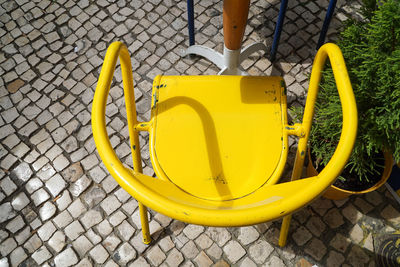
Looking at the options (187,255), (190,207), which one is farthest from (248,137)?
(187,255)

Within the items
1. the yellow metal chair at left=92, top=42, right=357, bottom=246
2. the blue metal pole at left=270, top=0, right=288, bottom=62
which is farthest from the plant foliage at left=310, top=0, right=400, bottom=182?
the blue metal pole at left=270, top=0, right=288, bottom=62

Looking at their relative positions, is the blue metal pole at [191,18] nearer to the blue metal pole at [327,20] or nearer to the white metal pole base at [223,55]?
the white metal pole base at [223,55]

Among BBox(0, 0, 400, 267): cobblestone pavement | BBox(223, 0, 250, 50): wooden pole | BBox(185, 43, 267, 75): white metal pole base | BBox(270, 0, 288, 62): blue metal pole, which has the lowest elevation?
BBox(0, 0, 400, 267): cobblestone pavement

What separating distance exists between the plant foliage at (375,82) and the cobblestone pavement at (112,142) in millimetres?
740

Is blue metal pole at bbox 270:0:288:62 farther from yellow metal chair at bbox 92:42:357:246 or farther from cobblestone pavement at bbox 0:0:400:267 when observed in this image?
yellow metal chair at bbox 92:42:357:246

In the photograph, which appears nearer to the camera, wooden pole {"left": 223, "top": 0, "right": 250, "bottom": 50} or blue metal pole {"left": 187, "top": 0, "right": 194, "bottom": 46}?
wooden pole {"left": 223, "top": 0, "right": 250, "bottom": 50}

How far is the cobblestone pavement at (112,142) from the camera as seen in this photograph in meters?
2.75

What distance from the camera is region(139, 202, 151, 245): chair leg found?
8.26ft

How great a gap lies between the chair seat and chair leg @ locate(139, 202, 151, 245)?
69 centimetres

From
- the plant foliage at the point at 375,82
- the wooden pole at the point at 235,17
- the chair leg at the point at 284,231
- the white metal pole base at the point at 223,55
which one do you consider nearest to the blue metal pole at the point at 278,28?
the white metal pole base at the point at 223,55

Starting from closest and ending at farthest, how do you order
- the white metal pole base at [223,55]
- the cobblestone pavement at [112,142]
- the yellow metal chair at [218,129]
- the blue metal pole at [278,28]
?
the yellow metal chair at [218,129] < the cobblestone pavement at [112,142] < the blue metal pole at [278,28] < the white metal pole base at [223,55]

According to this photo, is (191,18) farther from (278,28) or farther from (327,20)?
(327,20)

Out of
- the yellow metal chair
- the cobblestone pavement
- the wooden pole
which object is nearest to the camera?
the yellow metal chair

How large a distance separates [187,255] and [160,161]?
3.65 feet
